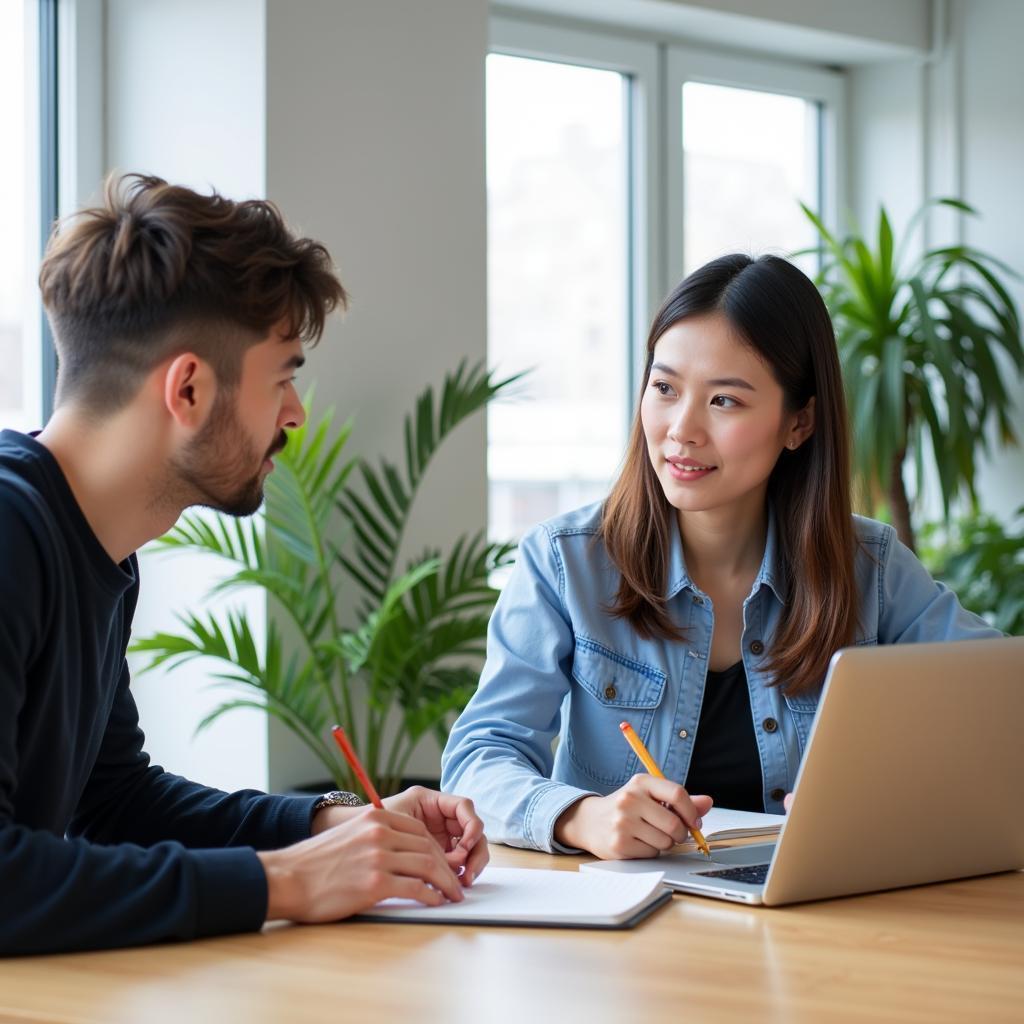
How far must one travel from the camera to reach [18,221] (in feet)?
11.1

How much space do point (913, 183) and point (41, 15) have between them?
2.65 m

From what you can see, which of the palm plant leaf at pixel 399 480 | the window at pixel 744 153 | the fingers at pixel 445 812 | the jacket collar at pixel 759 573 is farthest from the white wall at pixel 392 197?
the fingers at pixel 445 812

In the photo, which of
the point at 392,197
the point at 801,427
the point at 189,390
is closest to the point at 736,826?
the point at 801,427

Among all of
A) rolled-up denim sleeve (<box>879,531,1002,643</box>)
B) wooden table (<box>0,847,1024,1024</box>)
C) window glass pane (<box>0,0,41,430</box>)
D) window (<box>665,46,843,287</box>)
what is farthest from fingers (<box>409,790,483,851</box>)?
window (<box>665,46,843,287</box>)

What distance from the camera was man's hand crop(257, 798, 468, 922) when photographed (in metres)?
1.25

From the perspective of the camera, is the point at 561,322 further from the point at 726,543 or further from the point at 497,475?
the point at 726,543

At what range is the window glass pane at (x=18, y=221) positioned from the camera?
11.0ft

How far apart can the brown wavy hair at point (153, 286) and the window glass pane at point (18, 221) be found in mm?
2090

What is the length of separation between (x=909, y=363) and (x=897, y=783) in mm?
3116

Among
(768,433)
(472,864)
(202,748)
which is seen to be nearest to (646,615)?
(768,433)

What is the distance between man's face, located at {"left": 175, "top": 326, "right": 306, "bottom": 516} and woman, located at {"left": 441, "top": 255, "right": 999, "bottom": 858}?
549 millimetres

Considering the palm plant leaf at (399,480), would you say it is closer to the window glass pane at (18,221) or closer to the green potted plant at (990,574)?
the window glass pane at (18,221)

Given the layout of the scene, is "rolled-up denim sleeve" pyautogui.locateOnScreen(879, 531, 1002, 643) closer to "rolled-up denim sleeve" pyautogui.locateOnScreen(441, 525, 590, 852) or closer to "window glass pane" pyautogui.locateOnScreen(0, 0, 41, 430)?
"rolled-up denim sleeve" pyautogui.locateOnScreen(441, 525, 590, 852)

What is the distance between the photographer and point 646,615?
1961 mm
